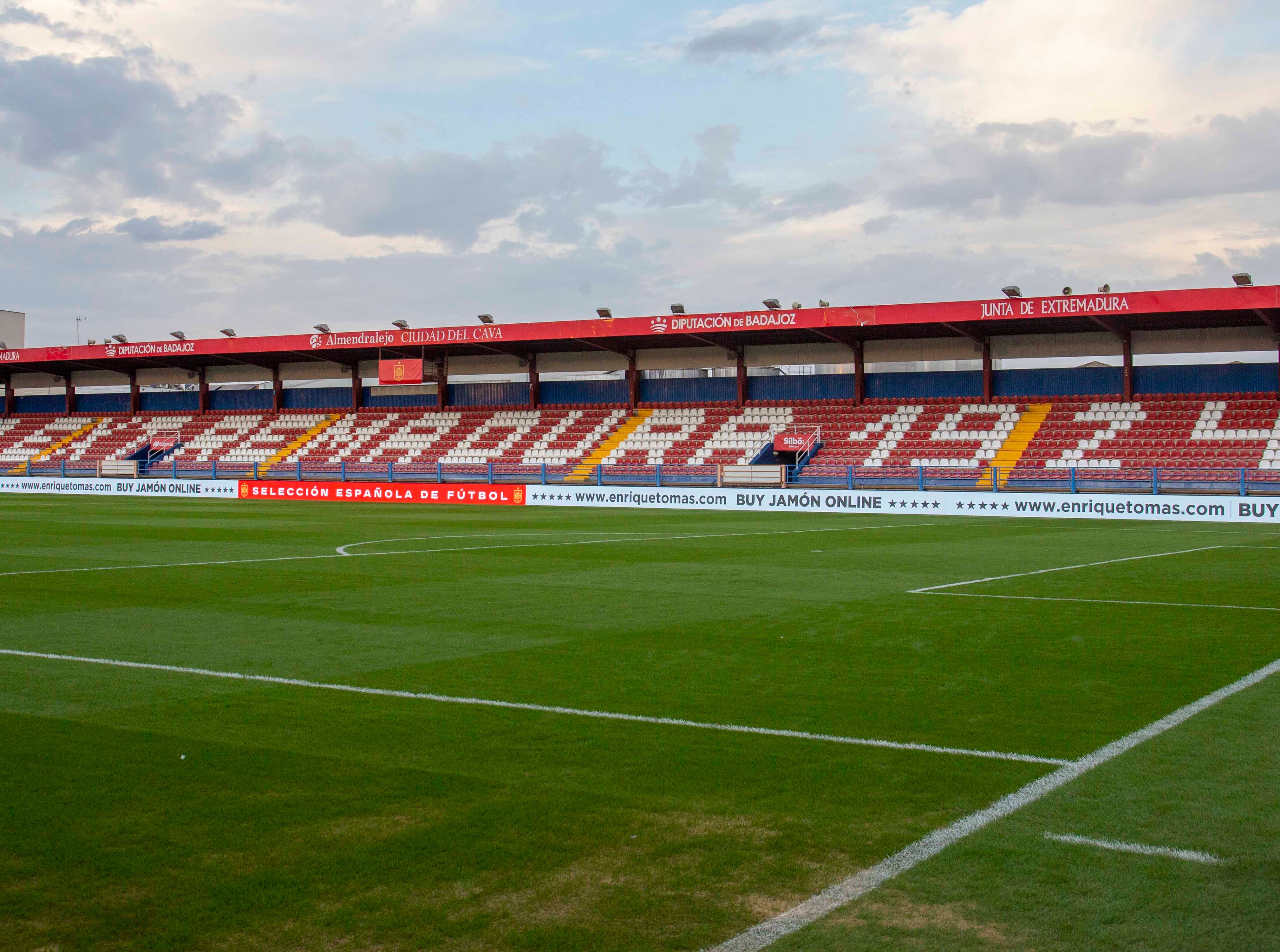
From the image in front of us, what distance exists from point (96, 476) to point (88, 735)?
161 ft

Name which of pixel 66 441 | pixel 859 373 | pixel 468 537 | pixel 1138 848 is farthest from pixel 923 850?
pixel 66 441

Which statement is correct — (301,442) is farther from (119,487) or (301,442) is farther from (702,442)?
(702,442)

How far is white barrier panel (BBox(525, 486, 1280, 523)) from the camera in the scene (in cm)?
3033

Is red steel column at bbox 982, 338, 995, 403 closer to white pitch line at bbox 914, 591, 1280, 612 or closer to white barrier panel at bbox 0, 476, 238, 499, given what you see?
white barrier panel at bbox 0, 476, 238, 499

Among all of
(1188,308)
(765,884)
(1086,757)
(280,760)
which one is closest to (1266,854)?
(1086,757)

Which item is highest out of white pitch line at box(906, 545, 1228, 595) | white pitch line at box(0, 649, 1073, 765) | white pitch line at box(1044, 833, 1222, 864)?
white pitch line at box(0, 649, 1073, 765)

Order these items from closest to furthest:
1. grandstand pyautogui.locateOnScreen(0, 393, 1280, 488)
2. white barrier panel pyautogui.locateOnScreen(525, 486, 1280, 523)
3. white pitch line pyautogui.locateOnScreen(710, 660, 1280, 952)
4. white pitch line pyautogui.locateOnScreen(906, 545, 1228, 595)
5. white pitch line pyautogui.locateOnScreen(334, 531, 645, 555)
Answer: white pitch line pyautogui.locateOnScreen(710, 660, 1280, 952), white pitch line pyautogui.locateOnScreen(906, 545, 1228, 595), white pitch line pyautogui.locateOnScreen(334, 531, 645, 555), white barrier panel pyautogui.locateOnScreen(525, 486, 1280, 523), grandstand pyautogui.locateOnScreen(0, 393, 1280, 488)

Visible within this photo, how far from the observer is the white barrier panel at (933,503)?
99.5ft

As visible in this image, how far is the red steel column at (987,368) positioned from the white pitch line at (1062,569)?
25431mm

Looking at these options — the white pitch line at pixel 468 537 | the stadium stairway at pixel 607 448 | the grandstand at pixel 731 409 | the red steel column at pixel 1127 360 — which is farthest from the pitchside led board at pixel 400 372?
the white pitch line at pixel 468 537

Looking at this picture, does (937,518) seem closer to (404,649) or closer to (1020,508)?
(1020,508)

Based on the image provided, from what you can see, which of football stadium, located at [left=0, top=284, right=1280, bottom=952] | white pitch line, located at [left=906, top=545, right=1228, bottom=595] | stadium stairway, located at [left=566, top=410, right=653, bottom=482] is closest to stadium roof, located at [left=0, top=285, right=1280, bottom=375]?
stadium stairway, located at [left=566, top=410, right=653, bottom=482]

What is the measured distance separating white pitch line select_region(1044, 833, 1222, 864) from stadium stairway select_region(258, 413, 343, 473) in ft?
159

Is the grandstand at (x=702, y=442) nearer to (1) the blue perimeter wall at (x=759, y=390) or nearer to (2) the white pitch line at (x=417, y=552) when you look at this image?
(1) the blue perimeter wall at (x=759, y=390)
